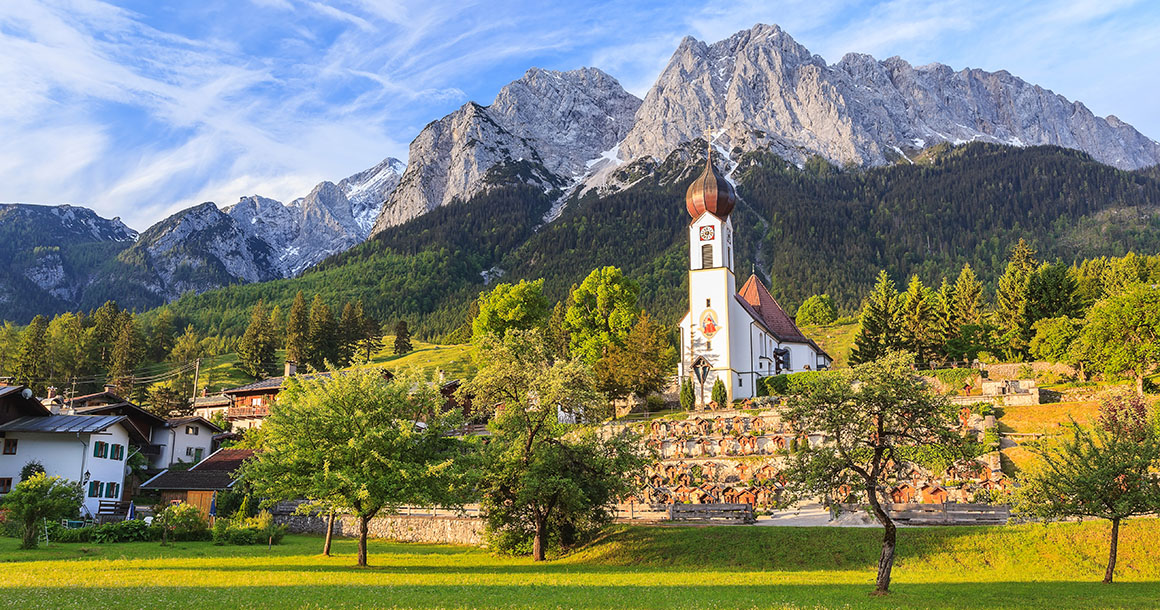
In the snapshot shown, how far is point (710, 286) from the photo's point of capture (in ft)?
217

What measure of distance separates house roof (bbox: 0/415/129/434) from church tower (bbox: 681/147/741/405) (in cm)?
4057

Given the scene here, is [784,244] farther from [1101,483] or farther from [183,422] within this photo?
[1101,483]

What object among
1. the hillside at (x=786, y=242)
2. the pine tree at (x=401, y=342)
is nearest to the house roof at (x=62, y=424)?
the pine tree at (x=401, y=342)

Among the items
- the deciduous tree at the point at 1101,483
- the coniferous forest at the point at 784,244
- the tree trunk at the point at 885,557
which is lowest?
the tree trunk at the point at 885,557

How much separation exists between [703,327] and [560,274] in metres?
105

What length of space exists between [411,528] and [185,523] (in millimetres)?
9889

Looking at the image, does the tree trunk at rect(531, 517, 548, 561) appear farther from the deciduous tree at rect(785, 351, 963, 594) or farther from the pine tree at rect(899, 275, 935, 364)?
the pine tree at rect(899, 275, 935, 364)

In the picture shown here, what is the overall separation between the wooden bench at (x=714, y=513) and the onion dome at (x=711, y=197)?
3817cm

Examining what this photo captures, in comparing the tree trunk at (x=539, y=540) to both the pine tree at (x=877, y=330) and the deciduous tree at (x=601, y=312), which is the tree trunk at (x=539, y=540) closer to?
the deciduous tree at (x=601, y=312)

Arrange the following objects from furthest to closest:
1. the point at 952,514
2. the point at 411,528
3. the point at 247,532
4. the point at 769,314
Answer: the point at 769,314 < the point at 411,528 < the point at 247,532 < the point at 952,514

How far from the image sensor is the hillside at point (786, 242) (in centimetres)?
15575

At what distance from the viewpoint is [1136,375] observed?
47.9 meters

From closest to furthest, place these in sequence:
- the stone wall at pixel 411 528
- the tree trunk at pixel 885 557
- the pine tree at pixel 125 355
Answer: the tree trunk at pixel 885 557
the stone wall at pixel 411 528
the pine tree at pixel 125 355

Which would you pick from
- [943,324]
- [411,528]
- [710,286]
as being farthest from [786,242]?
[411,528]
